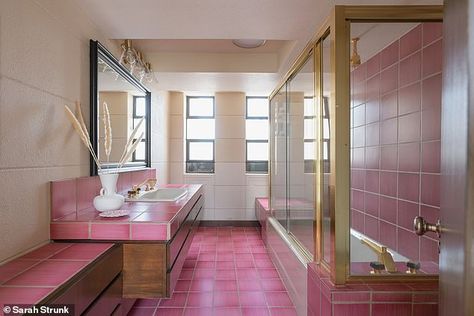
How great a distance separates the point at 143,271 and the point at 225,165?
10.7 ft

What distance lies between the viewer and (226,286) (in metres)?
2.55

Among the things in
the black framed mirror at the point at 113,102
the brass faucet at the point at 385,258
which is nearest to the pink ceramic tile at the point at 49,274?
the black framed mirror at the point at 113,102

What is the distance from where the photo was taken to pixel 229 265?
305 cm

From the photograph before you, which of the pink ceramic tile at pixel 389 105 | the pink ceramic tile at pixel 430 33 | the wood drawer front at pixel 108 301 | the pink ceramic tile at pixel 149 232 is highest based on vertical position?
the pink ceramic tile at pixel 430 33

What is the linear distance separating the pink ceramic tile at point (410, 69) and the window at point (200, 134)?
10.6 feet

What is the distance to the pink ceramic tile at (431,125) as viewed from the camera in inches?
68.6

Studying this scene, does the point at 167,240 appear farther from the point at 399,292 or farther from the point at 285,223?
the point at 285,223

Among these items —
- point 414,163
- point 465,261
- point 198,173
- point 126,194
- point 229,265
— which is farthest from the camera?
point 198,173

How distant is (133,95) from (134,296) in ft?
6.55

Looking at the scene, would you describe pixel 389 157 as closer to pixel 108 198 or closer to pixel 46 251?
pixel 108 198

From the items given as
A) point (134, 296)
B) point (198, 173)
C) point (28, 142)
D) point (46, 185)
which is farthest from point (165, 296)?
point (198, 173)

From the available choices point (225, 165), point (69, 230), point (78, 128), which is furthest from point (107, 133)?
point (225, 165)

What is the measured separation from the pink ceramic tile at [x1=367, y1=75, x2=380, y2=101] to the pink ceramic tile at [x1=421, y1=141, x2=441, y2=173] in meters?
0.69

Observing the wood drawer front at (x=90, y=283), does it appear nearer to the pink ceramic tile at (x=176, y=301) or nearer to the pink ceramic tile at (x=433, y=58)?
the pink ceramic tile at (x=176, y=301)
